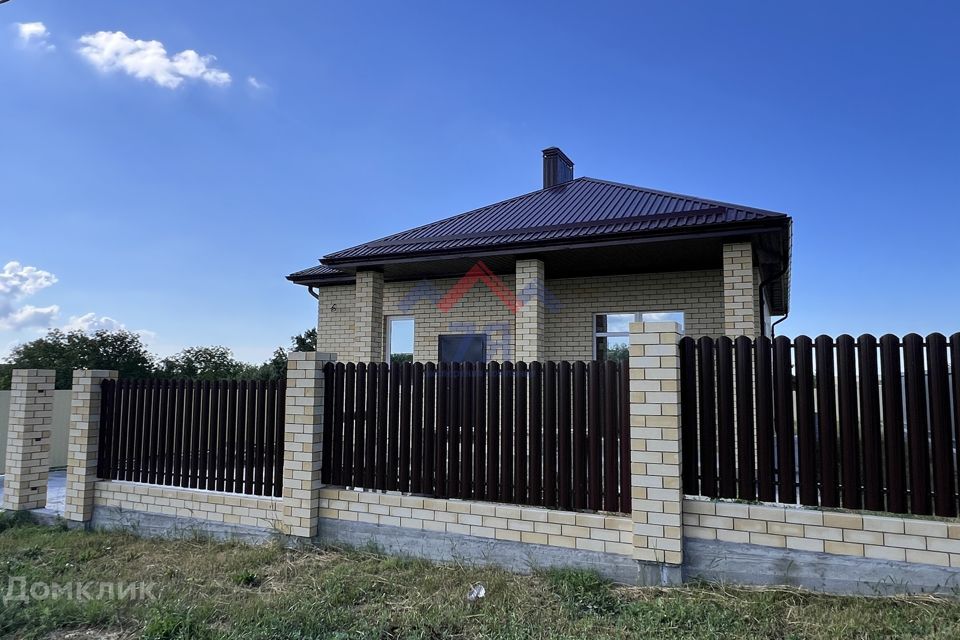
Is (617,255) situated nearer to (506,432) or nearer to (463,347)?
(463,347)

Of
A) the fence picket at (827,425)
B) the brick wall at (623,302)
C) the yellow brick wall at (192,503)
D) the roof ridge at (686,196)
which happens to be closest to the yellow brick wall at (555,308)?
the brick wall at (623,302)

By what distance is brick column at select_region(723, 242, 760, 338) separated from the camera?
605cm

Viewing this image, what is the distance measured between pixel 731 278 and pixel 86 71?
34.3ft

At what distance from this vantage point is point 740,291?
611 cm

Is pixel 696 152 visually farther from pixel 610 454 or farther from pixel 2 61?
pixel 2 61

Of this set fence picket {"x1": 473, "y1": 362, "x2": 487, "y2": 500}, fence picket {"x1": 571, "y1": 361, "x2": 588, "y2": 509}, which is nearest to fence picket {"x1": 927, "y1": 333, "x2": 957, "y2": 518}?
fence picket {"x1": 571, "y1": 361, "x2": 588, "y2": 509}

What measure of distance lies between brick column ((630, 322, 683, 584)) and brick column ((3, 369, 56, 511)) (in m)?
6.79

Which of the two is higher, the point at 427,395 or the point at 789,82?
→ the point at 789,82

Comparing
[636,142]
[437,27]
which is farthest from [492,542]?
[636,142]

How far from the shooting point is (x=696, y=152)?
10.1 metres

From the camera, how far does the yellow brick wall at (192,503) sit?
15.5 ft

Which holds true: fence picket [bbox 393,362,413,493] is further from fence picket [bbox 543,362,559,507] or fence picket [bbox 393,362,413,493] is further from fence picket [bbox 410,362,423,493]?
fence picket [bbox 543,362,559,507]

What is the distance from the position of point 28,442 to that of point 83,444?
940mm

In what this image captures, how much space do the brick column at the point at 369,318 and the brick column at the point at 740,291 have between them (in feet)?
16.7
